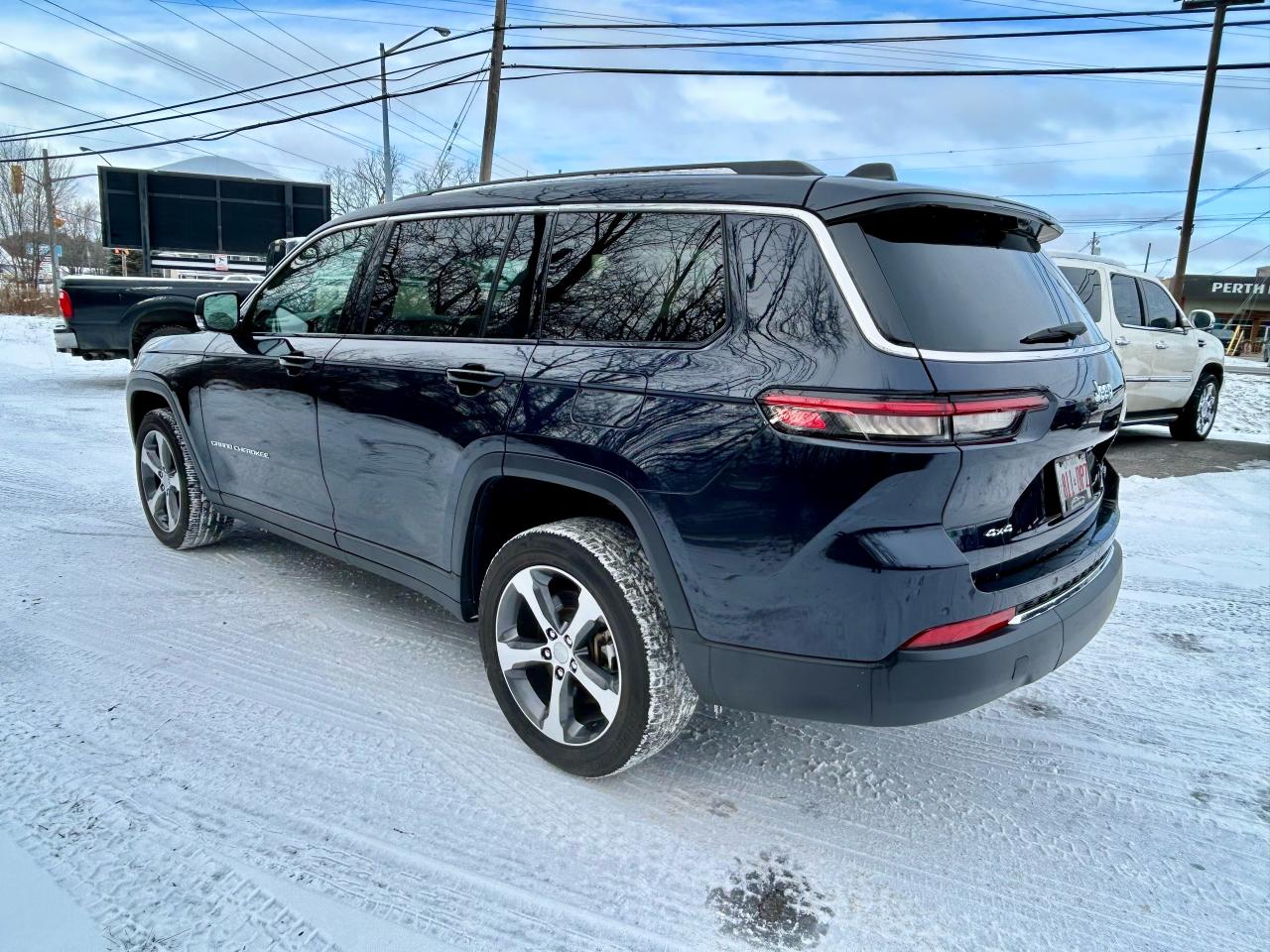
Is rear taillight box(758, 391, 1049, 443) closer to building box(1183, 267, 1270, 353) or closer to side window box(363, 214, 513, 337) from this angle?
side window box(363, 214, 513, 337)

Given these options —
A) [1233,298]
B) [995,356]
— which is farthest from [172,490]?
[1233,298]

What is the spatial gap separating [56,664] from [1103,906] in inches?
140

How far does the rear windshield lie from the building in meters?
56.3

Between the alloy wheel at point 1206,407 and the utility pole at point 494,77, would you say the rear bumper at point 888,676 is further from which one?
the utility pole at point 494,77

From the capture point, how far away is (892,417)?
2.04 metres

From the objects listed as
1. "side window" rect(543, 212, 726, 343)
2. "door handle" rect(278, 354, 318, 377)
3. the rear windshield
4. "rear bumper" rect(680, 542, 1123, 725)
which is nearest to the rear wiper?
the rear windshield

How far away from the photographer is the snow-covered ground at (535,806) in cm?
207

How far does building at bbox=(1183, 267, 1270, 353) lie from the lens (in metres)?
49.5

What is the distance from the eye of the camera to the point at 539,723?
271cm

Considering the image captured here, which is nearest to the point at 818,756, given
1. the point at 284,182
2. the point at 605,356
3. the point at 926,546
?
the point at 926,546

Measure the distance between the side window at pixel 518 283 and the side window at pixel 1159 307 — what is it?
8.23 m

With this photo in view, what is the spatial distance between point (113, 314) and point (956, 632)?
37.3 ft

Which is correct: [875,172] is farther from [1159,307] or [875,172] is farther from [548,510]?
[1159,307]

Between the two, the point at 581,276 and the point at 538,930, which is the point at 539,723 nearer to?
the point at 538,930
